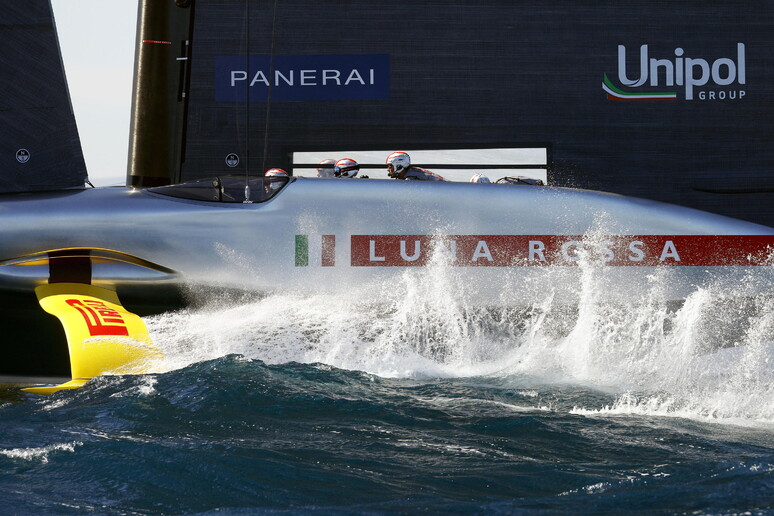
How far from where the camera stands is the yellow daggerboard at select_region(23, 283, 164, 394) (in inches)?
139

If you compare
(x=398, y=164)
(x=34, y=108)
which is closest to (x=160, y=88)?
(x=34, y=108)

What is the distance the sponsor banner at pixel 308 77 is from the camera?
6504 millimetres

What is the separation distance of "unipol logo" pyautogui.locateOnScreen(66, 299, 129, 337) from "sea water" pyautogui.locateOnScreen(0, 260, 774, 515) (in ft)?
0.71

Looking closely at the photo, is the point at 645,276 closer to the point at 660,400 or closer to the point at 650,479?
the point at 660,400

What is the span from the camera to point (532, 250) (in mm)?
3961

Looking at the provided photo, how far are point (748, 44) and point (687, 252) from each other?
3.09 meters

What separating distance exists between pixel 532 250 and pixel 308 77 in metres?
3.14

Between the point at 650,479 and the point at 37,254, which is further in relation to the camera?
the point at 37,254

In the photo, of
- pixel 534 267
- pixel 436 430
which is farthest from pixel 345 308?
pixel 436 430

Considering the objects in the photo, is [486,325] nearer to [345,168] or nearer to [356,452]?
[356,452]

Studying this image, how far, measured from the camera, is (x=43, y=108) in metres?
4.79

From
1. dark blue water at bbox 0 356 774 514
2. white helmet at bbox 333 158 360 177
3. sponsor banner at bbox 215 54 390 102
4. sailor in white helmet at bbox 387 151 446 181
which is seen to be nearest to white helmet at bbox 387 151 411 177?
sailor in white helmet at bbox 387 151 446 181

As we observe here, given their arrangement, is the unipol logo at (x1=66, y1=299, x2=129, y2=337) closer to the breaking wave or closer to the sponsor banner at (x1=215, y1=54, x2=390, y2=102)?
→ the breaking wave

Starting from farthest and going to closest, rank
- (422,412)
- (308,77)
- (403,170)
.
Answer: (308,77) < (403,170) < (422,412)
